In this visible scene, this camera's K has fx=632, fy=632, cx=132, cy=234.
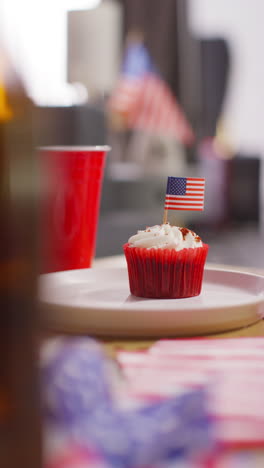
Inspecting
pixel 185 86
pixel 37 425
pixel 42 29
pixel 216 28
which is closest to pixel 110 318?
pixel 37 425

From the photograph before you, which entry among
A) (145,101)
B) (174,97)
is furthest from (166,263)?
(174,97)

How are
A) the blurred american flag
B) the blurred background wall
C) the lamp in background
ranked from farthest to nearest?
1. the blurred american flag
2. the lamp in background
3. the blurred background wall

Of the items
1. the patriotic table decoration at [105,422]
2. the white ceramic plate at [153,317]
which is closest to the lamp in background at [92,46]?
the white ceramic plate at [153,317]

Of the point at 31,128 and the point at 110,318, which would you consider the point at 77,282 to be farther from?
the point at 31,128

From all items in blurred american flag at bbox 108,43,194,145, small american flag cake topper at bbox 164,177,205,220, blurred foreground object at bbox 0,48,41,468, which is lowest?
blurred american flag at bbox 108,43,194,145

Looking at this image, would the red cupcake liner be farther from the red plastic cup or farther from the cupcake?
the red plastic cup

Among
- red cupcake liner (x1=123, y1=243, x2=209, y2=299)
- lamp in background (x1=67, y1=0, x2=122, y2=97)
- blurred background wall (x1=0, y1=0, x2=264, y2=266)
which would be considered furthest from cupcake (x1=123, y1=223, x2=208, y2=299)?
lamp in background (x1=67, y1=0, x2=122, y2=97)

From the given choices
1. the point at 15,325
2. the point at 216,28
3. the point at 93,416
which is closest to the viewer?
the point at 15,325
